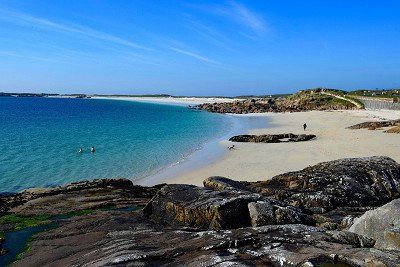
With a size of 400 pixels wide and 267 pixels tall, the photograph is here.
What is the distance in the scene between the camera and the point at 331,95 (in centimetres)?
12288

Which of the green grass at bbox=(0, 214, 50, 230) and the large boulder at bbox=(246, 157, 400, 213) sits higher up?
the large boulder at bbox=(246, 157, 400, 213)

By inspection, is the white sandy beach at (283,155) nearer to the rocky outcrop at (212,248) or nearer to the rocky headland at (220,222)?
the rocky headland at (220,222)

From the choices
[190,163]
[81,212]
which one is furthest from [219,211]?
[190,163]

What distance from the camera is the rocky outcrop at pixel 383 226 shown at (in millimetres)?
9141

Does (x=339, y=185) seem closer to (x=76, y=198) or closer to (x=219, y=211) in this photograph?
(x=219, y=211)

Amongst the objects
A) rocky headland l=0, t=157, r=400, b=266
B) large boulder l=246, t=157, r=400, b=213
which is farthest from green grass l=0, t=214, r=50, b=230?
large boulder l=246, t=157, r=400, b=213

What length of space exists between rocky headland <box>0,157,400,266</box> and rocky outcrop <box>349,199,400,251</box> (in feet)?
0.08

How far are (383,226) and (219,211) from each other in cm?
516

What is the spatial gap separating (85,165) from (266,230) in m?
30.4

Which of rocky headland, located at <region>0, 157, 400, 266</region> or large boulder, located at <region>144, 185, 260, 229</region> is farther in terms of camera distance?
large boulder, located at <region>144, 185, 260, 229</region>

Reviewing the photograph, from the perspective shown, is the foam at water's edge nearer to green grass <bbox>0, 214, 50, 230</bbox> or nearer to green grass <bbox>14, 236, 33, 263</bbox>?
green grass <bbox>0, 214, 50, 230</bbox>

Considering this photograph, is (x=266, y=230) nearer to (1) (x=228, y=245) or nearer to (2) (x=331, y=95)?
(1) (x=228, y=245)

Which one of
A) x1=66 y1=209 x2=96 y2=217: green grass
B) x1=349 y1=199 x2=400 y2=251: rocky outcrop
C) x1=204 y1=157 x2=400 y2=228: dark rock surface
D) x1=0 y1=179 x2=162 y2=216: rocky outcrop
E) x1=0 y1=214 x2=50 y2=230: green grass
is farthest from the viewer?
x1=0 y1=179 x2=162 y2=216: rocky outcrop

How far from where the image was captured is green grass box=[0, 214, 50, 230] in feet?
53.0
